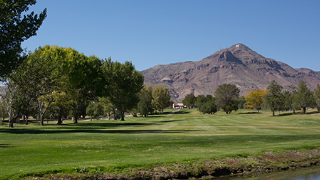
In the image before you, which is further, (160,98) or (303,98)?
(160,98)

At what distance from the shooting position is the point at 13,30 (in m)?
23.6

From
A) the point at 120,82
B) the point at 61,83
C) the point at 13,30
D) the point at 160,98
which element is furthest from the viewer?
the point at 160,98

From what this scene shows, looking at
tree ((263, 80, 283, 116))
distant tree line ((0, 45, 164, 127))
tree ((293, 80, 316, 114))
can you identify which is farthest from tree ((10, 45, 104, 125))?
tree ((293, 80, 316, 114))

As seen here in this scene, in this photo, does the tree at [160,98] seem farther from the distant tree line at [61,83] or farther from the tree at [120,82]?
the tree at [120,82]

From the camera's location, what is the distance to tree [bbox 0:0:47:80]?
2320 cm

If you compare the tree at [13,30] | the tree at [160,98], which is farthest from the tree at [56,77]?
the tree at [160,98]

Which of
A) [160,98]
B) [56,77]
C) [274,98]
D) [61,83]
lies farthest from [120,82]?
[160,98]

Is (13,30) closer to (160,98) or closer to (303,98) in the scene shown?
(303,98)

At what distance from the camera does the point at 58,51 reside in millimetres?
48469

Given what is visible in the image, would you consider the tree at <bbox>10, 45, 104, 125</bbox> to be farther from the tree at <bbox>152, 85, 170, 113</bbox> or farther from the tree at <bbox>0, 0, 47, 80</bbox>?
the tree at <bbox>152, 85, 170, 113</bbox>

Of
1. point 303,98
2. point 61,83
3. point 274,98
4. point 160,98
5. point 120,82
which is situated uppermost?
point 120,82

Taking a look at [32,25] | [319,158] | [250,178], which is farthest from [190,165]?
[32,25]

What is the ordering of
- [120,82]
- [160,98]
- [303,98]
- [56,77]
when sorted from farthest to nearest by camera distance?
[160,98]
[303,98]
[120,82]
[56,77]

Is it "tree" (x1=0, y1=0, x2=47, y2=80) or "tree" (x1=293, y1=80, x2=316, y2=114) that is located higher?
"tree" (x1=0, y1=0, x2=47, y2=80)
